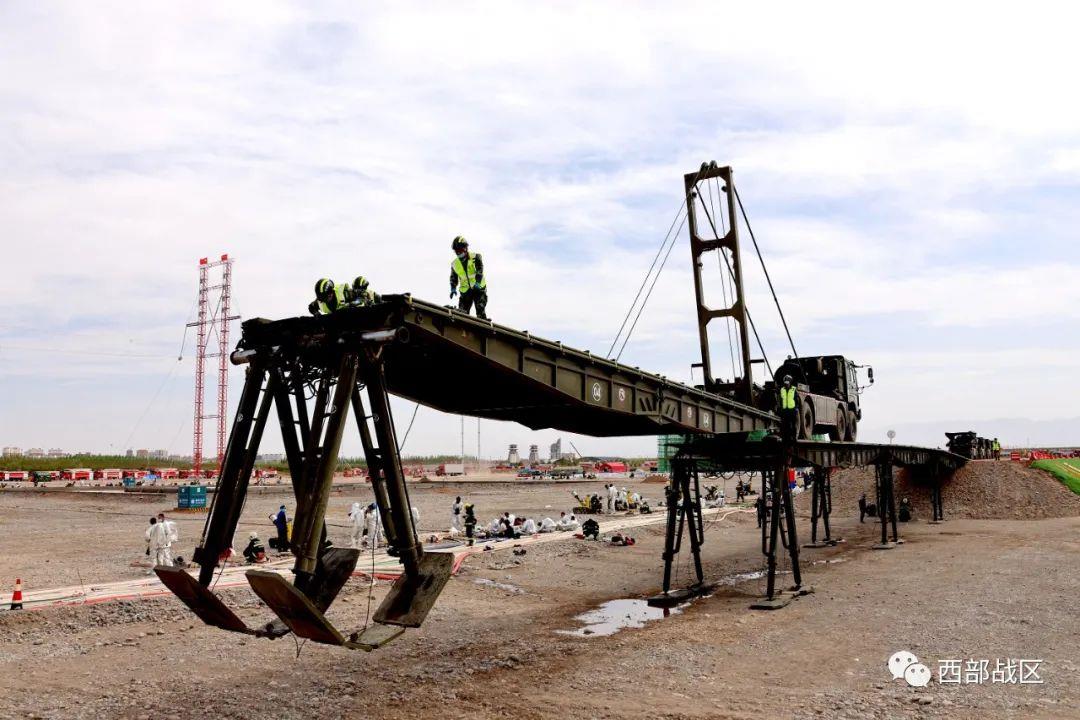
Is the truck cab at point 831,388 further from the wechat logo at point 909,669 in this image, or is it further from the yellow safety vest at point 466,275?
the yellow safety vest at point 466,275

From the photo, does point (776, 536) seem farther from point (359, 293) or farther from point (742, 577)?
point (359, 293)

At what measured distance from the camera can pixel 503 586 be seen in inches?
778

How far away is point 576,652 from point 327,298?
6.89 meters

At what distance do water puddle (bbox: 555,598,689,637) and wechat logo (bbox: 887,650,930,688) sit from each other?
4.74 meters

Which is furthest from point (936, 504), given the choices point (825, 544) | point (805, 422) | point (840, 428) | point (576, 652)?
point (576, 652)

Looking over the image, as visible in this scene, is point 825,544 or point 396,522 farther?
point 825,544

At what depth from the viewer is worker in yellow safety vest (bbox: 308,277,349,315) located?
10.2m

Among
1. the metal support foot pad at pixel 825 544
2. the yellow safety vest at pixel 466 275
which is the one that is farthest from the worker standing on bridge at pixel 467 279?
the metal support foot pad at pixel 825 544

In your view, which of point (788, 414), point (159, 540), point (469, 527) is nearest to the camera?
point (788, 414)

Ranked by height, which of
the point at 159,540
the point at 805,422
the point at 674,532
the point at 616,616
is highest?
the point at 805,422

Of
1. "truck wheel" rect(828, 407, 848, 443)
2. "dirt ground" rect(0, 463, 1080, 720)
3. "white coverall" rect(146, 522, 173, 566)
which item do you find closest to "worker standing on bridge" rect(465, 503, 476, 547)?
"dirt ground" rect(0, 463, 1080, 720)

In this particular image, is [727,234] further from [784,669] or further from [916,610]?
[784,669]

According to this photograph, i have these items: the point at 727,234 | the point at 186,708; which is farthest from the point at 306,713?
the point at 727,234

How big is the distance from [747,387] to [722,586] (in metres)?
5.10
